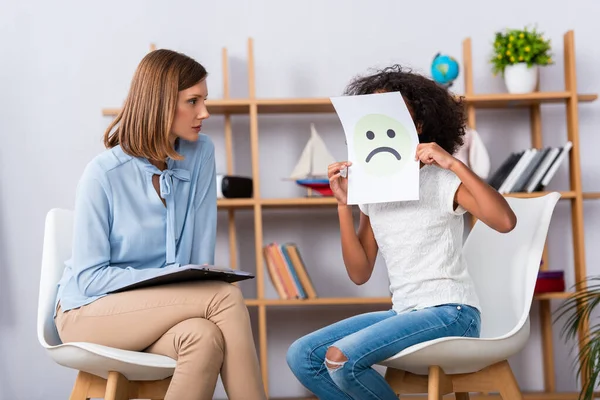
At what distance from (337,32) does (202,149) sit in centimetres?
135

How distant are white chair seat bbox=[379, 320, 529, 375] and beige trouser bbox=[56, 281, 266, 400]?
327 millimetres

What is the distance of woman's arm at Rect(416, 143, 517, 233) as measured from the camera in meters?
1.76

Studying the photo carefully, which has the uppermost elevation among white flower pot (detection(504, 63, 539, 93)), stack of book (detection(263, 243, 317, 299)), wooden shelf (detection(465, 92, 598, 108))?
white flower pot (detection(504, 63, 539, 93))

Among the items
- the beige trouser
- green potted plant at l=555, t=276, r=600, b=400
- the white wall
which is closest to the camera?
the beige trouser

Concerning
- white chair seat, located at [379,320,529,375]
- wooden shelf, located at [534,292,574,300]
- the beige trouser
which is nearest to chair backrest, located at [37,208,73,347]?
the beige trouser

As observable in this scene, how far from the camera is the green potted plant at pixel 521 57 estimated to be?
9.79ft

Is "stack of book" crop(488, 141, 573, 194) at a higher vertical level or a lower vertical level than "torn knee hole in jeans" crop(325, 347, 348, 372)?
higher

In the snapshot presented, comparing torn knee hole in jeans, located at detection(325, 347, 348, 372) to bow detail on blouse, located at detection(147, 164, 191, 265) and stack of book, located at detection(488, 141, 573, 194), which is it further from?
stack of book, located at detection(488, 141, 573, 194)

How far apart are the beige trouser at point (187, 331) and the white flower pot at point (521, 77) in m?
1.70

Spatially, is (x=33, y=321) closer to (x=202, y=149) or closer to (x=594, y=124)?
(x=202, y=149)

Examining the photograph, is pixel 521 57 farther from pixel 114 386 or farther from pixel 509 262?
pixel 114 386

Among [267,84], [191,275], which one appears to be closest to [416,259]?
[191,275]

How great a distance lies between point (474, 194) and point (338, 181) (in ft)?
1.18

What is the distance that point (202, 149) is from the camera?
2078 millimetres
